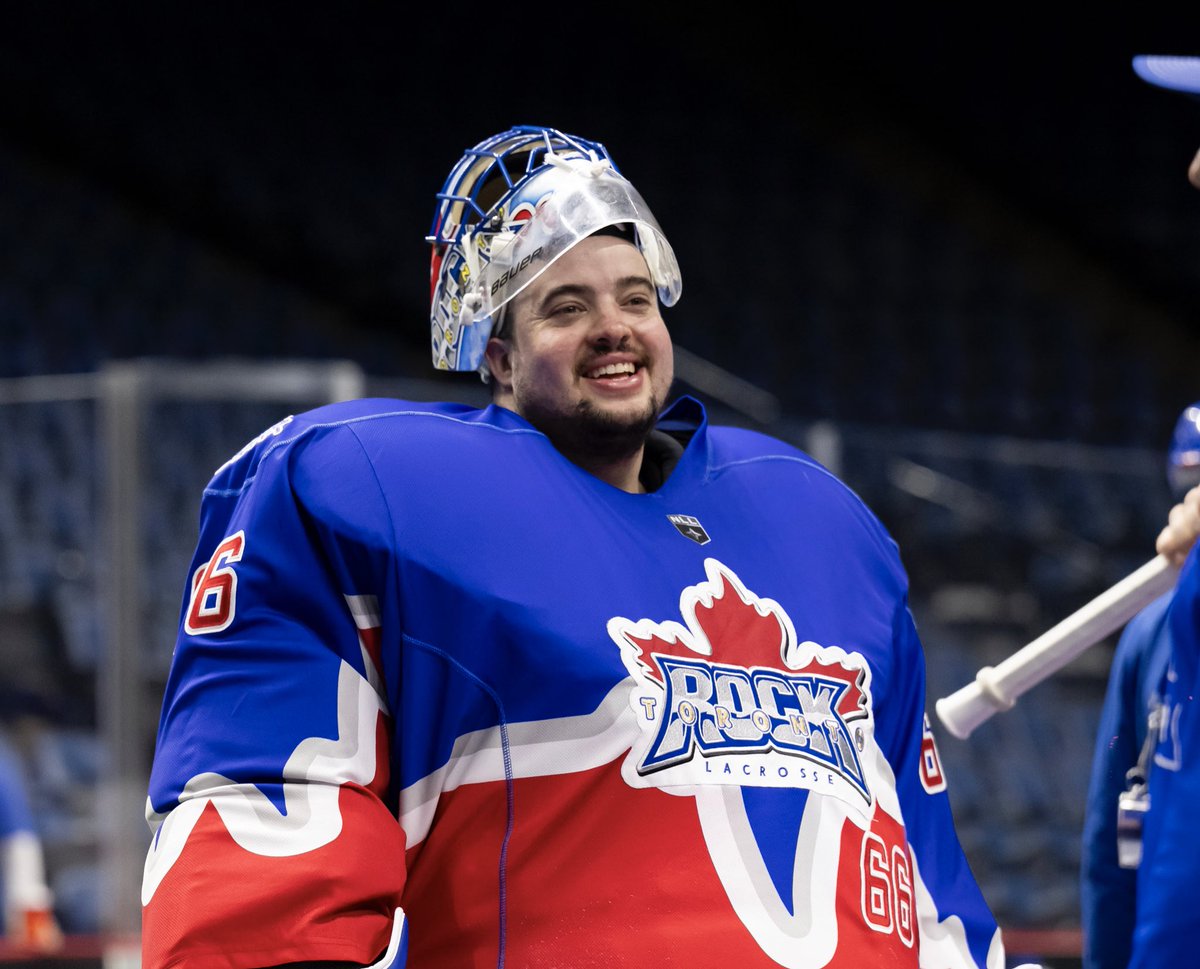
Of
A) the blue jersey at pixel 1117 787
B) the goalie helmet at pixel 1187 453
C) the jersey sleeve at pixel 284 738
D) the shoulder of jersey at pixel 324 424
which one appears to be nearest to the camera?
the jersey sleeve at pixel 284 738

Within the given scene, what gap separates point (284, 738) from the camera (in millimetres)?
1744

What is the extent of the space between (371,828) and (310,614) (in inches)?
8.5

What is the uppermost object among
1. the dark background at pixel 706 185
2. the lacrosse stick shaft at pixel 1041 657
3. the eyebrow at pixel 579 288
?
the dark background at pixel 706 185

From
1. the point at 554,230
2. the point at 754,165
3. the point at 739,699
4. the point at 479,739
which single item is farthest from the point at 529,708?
the point at 754,165

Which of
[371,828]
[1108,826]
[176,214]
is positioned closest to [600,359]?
[371,828]

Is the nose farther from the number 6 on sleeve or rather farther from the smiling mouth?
the number 6 on sleeve

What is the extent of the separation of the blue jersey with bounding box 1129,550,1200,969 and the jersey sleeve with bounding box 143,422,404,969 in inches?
35.5

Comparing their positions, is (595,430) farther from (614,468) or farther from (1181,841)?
(1181,841)

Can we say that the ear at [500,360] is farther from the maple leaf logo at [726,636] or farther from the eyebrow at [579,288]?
the maple leaf logo at [726,636]

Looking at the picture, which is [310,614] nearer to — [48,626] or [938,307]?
[48,626]

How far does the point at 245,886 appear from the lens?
1661 mm

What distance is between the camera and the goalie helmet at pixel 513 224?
82.9 inches

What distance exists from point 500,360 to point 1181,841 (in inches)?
37.8

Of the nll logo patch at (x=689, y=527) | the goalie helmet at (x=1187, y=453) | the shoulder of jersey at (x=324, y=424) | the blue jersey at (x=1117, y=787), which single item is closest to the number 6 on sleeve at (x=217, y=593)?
the shoulder of jersey at (x=324, y=424)
